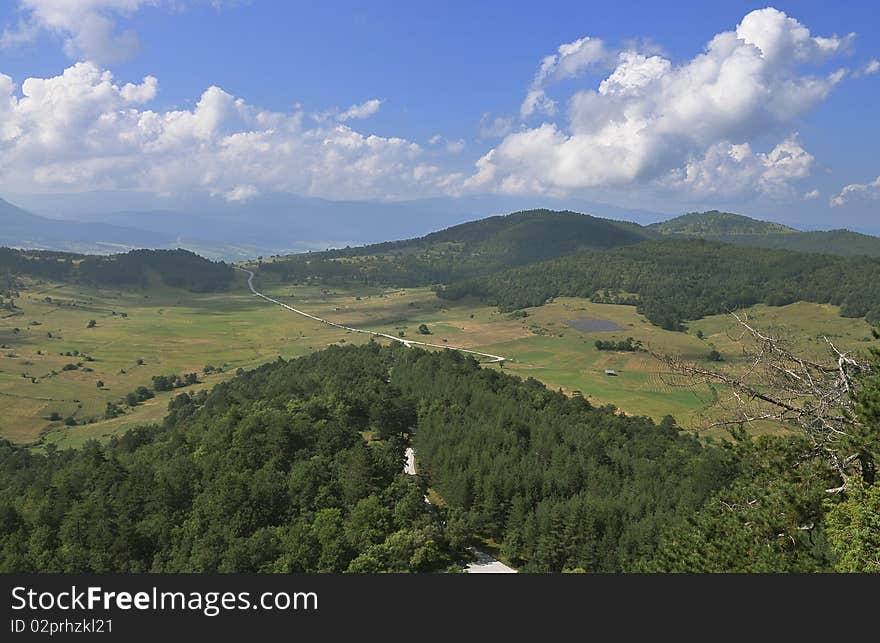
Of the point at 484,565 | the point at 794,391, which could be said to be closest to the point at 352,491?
the point at 484,565

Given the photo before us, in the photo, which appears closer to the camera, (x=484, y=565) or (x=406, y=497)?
(x=484, y=565)

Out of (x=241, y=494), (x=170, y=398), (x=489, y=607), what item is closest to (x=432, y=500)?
(x=241, y=494)

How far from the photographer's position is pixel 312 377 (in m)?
113

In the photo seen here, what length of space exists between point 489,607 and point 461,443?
5585 centimetres

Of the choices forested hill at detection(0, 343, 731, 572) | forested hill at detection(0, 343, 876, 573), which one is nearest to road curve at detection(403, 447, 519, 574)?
forested hill at detection(0, 343, 876, 573)

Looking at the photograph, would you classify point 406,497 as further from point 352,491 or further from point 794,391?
point 794,391

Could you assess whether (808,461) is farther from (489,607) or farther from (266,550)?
(266,550)

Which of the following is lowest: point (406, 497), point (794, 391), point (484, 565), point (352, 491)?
point (484, 565)

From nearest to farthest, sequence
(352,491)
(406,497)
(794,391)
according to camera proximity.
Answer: (794,391), (406,497), (352,491)

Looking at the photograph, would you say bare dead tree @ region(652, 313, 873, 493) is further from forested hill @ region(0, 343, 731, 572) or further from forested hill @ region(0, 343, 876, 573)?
forested hill @ region(0, 343, 731, 572)

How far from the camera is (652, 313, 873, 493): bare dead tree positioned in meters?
23.5

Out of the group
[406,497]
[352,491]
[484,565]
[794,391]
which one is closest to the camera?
[794,391]

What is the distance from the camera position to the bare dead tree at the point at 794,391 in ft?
76.9

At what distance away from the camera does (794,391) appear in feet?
77.3
